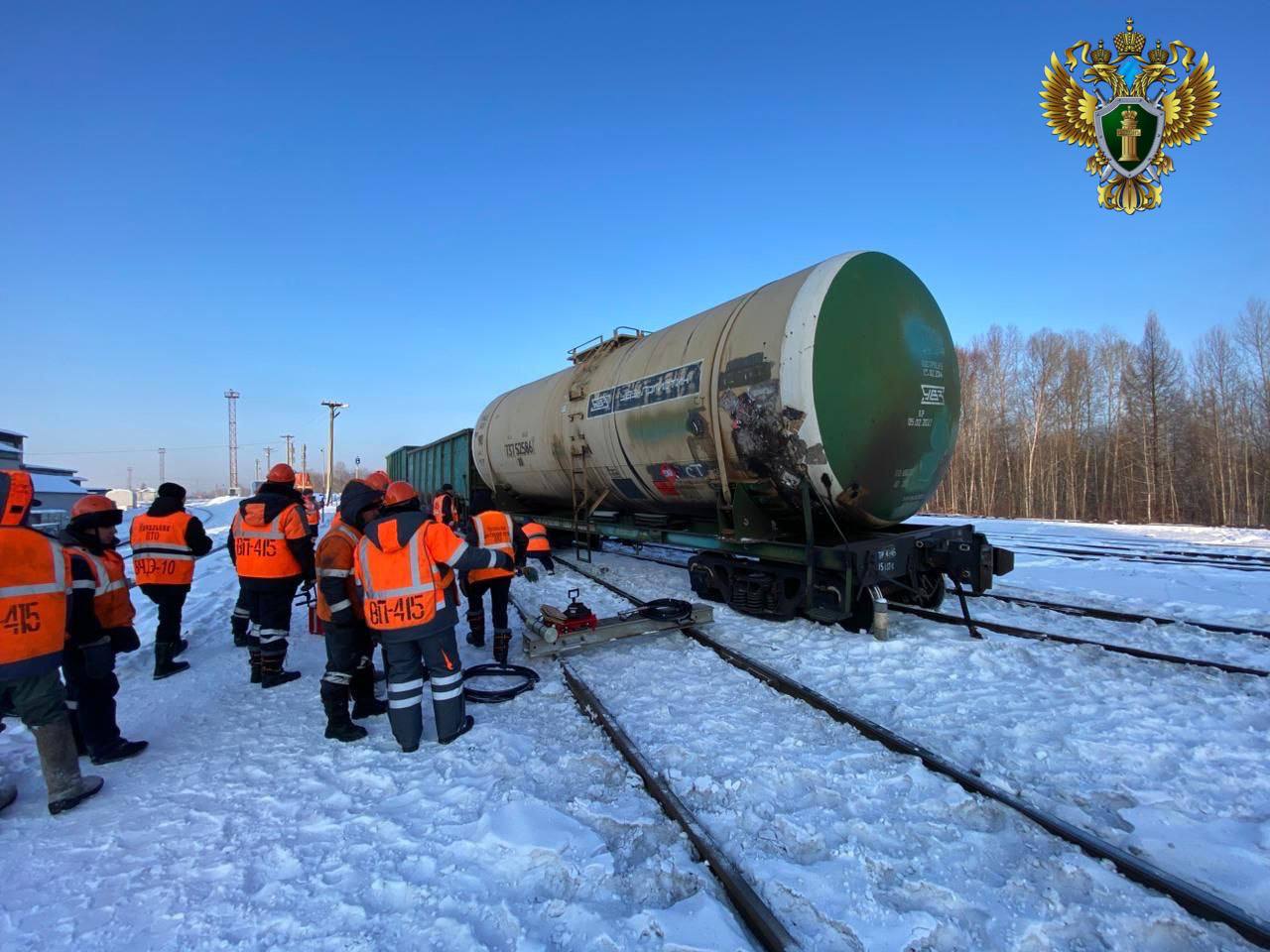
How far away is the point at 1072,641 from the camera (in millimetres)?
5668

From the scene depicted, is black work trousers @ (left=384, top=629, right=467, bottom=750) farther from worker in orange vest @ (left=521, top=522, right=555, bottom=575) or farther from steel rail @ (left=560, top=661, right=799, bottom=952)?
worker in orange vest @ (left=521, top=522, right=555, bottom=575)

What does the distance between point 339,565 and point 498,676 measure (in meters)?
1.92

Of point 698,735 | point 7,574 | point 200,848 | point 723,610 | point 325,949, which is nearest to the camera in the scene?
point 325,949

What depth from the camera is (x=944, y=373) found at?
643 centimetres

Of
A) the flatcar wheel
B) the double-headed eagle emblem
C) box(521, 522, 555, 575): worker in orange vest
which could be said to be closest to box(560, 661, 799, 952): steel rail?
box(521, 522, 555, 575): worker in orange vest

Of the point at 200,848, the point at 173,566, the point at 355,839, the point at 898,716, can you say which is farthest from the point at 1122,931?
the point at 173,566

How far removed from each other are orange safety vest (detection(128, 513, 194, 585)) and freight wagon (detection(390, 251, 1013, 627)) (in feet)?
16.7

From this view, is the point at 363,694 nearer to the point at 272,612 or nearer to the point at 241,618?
the point at 272,612

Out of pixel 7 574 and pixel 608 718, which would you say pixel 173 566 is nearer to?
pixel 7 574

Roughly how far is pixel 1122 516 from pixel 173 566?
39.8 metres

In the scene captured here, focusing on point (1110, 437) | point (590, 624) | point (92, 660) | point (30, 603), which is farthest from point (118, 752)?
point (1110, 437)

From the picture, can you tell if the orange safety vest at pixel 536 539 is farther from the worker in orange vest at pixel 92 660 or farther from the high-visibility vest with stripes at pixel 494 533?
the worker in orange vest at pixel 92 660

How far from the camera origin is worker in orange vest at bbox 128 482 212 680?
18.5 feet

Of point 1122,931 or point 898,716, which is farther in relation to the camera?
point 898,716
